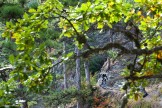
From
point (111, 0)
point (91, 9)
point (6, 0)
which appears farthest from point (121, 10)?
point (6, 0)

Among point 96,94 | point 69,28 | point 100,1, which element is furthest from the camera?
point 96,94

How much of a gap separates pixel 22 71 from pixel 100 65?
60.5 ft

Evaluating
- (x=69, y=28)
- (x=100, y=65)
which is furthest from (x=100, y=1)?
(x=100, y=65)

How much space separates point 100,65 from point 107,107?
21.2 ft

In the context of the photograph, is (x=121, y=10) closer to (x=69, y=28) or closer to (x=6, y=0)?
(x=69, y=28)

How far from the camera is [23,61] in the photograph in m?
1.99

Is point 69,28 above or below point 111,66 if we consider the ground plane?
above

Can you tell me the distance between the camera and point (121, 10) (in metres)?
2.36

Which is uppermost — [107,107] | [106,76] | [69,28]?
[69,28]

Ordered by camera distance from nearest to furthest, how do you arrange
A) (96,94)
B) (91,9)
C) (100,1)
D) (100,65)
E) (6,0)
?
(91,9) → (100,1) → (6,0) → (96,94) → (100,65)

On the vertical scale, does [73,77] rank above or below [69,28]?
below

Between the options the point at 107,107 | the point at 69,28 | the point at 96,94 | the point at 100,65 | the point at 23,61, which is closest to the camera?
the point at 23,61

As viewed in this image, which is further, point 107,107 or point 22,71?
point 107,107

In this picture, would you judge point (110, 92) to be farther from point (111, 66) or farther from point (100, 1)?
point (100, 1)
